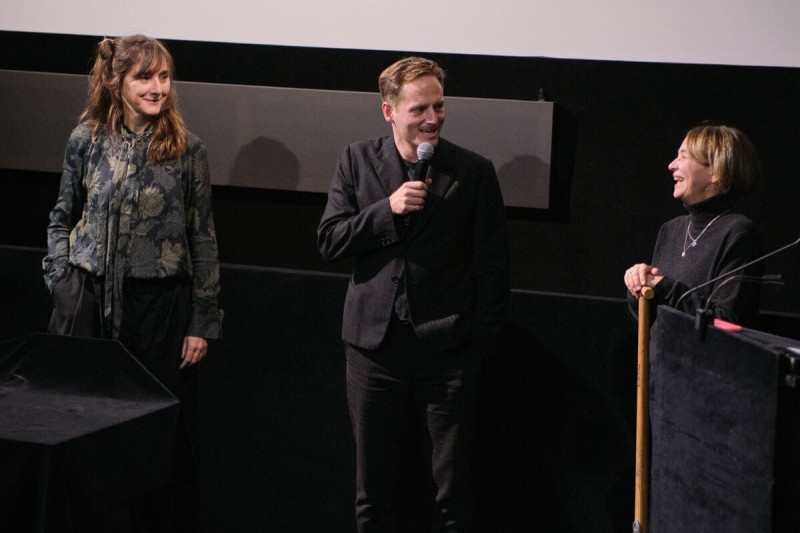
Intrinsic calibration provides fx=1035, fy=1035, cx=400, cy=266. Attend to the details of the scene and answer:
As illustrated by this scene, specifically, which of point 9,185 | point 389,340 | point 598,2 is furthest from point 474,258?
point 9,185

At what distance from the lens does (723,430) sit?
189 centimetres

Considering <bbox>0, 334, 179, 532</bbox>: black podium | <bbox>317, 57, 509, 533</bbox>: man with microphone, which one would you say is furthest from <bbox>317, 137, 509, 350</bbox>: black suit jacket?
<bbox>0, 334, 179, 532</bbox>: black podium

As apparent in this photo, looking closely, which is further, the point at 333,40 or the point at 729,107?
the point at 333,40

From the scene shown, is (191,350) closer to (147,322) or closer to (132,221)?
(147,322)

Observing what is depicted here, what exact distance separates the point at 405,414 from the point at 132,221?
91 centimetres

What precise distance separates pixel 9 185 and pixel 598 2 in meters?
2.05

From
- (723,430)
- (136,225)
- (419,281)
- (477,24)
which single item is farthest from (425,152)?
(723,430)

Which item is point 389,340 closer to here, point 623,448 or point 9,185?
point 623,448

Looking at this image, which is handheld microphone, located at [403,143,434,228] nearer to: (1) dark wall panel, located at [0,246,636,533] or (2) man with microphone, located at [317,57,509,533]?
(2) man with microphone, located at [317,57,509,533]

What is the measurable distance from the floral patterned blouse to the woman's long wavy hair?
0.03 m

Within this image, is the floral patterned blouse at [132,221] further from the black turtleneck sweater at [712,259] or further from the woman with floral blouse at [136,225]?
the black turtleneck sweater at [712,259]

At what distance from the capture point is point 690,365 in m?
2.03

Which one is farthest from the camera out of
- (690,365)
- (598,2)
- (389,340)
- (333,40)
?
(333,40)

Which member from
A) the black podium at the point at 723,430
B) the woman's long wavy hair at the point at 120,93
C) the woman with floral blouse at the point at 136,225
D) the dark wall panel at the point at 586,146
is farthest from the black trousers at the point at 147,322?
the black podium at the point at 723,430
